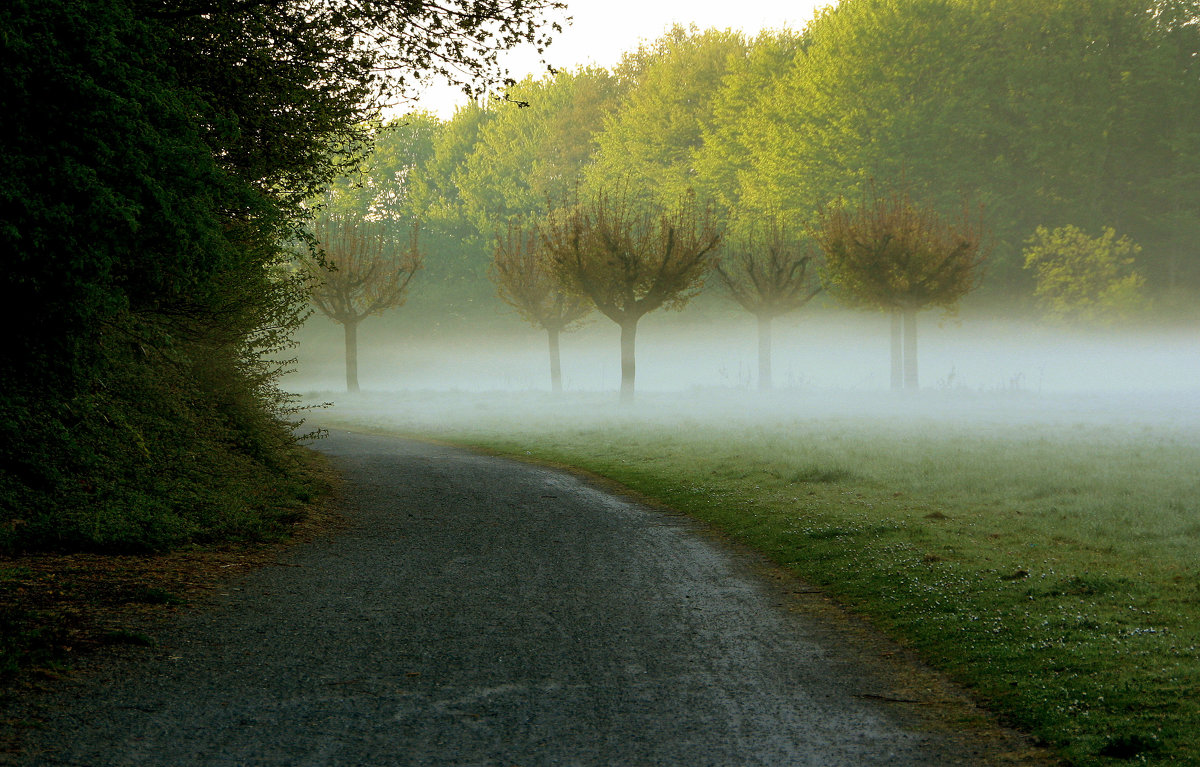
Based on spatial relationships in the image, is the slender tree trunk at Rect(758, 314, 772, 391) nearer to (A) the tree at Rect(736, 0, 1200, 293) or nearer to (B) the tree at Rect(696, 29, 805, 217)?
(A) the tree at Rect(736, 0, 1200, 293)

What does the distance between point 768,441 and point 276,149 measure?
1290cm

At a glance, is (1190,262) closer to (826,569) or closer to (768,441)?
(768,441)

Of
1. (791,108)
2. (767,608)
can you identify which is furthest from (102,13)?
(791,108)

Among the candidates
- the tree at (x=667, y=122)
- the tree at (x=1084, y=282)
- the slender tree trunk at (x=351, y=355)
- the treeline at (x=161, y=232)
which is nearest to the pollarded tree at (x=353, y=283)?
the slender tree trunk at (x=351, y=355)

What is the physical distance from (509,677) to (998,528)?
7.56m

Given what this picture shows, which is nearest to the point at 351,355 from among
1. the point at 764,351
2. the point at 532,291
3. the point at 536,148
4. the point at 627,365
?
the point at 532,291

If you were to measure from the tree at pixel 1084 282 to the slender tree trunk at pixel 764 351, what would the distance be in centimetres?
1225

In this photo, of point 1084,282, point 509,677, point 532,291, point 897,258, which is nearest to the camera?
point 509,677

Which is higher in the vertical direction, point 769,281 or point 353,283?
point 353,283

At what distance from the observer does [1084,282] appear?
4112 centimetres

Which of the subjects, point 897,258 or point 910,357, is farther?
point 910,357

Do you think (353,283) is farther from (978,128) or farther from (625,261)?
(978,128)

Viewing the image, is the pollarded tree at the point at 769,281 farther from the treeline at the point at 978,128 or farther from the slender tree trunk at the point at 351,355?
the slender tree trunk at the point at 351,355

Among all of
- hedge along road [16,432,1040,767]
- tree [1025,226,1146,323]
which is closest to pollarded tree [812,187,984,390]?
tree [1025,226,1146,323]
